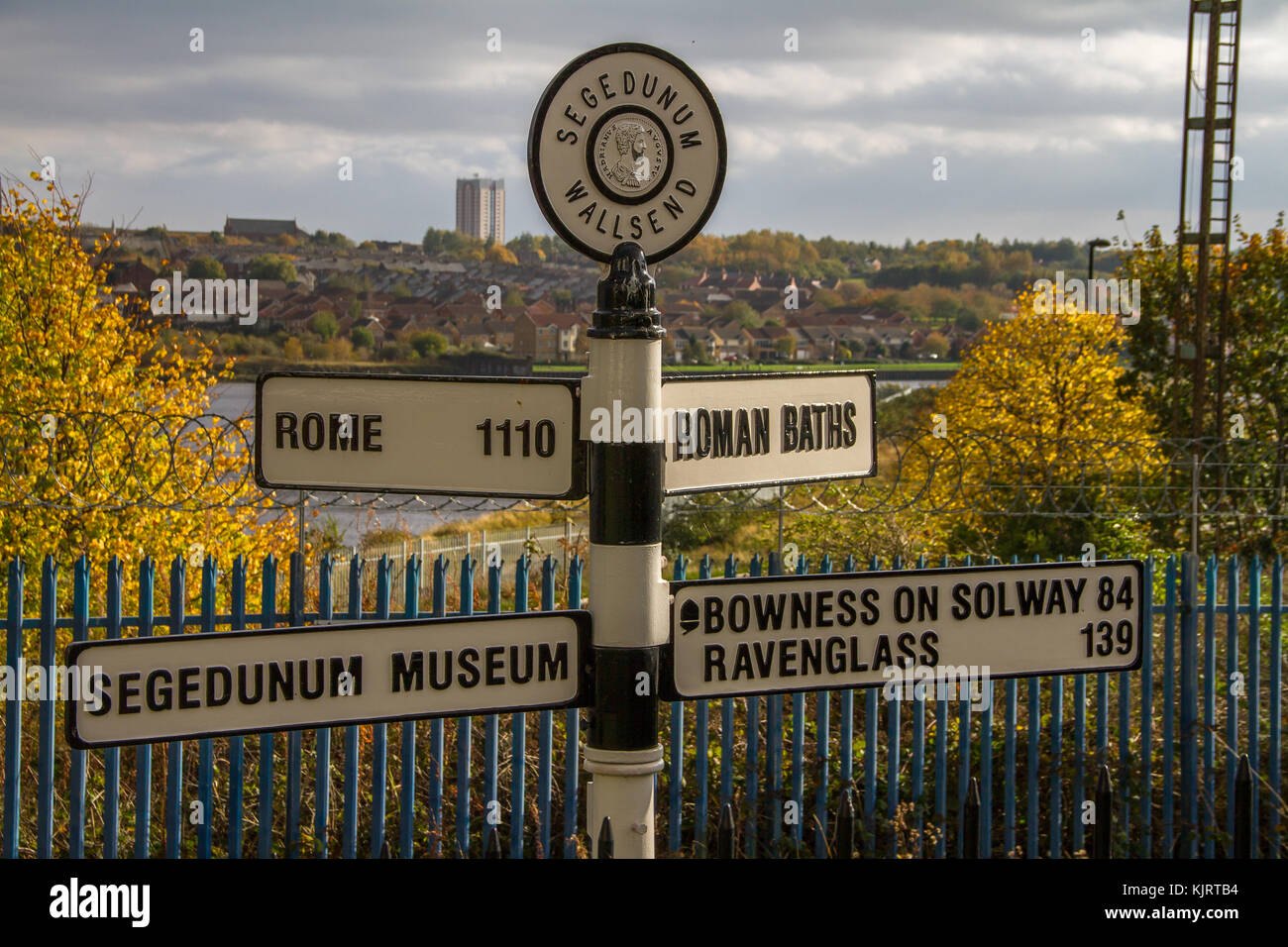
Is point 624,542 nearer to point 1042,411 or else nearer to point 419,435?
point 419,435

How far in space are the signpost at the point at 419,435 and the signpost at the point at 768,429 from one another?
9.1 inches

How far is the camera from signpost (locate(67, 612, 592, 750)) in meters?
2.46

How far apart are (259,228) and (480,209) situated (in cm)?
1876

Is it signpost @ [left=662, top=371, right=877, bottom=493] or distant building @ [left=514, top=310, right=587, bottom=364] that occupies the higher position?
distant building @ [left=514, top=310, right=587, bottom=364]

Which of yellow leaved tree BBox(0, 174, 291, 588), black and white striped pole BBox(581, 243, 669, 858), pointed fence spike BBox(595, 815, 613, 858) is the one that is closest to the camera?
black and white striped pole BBox(581, 243, 669, 858)

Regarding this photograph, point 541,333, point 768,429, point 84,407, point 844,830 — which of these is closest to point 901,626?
point 768,429

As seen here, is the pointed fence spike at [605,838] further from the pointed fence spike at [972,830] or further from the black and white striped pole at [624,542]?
the pointed fence spike at [972,830]

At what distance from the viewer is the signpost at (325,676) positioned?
2.46 m

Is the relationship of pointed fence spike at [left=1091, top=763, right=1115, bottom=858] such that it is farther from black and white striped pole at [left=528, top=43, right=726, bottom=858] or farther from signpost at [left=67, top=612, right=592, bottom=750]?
signpost at [left=67, top=612, right=592, bottom=750]

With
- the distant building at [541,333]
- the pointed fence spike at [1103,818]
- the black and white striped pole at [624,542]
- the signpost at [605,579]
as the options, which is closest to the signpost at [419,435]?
the signpost at [605,579]

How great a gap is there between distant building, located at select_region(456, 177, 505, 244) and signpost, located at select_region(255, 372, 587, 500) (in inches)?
1776

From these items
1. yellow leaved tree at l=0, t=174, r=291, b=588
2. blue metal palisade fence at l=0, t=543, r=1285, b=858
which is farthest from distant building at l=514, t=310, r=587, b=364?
blue metal palisade fence at l=0, t=543, r=1285, b=858

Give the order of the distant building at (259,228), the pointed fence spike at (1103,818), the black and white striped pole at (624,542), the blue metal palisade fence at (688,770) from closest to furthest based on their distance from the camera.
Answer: the black and white striped pole at (624,542) < the pointed fence spike at (1103,818) < the blue metal palisade fence at (688,770) < the distant building at (259,228)

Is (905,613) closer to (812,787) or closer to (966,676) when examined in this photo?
(966,676)
